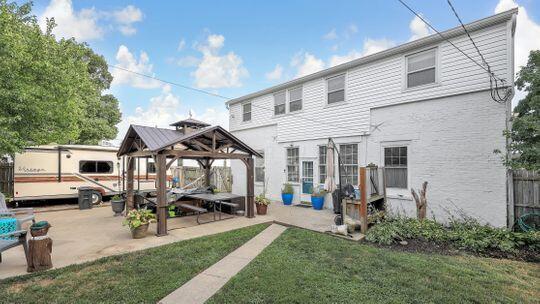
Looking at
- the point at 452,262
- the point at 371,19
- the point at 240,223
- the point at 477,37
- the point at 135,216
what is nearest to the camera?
the point at 452,262

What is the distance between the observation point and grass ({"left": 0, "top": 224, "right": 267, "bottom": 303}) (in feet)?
11.4

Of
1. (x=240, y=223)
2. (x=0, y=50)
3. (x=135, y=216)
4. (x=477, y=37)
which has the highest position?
(x=477, y=37)

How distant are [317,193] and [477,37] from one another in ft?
23.7

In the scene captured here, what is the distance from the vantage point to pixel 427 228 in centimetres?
677

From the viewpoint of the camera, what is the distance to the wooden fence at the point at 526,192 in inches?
253

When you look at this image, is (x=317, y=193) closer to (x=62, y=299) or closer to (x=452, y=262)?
(x=452, y=262)

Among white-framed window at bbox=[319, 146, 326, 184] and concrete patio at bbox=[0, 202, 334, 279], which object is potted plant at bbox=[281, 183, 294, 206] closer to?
concrete patio at bbox=[0, 202, 334, 279]

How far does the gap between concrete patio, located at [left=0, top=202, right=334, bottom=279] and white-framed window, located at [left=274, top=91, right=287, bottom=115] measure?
187 inches

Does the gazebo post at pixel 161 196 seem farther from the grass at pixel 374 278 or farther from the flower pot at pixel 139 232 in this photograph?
the grass at pixel 374 278

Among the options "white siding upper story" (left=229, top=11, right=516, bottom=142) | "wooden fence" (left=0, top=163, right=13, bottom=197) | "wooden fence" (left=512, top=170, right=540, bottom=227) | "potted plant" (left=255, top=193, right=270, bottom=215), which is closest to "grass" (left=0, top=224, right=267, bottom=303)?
"potted plant" (left=255, top=193, right=270, bottom=215)

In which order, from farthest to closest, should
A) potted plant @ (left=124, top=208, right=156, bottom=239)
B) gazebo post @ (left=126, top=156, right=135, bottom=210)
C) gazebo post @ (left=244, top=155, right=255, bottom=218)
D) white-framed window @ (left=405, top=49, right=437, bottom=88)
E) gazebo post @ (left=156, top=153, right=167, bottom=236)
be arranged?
gazebo post @ (left=126, top=156, right=135, bottom=210) < gazebo post @ (left=244, top=155, right=255, bottom=218) < white-framed window @ (left=405, top=49, right=437, bottom=88) < gazebo post @ (left=156, top=153, right=167, bottom=236) < potted plant @ (left=124, top=208, right=156, bottom=239)

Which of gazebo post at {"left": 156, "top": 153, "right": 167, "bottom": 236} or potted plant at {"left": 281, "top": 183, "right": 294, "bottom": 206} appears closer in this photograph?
gazebo post at {"left": 156, "top": 153, "right": 167, "bottom": 236}

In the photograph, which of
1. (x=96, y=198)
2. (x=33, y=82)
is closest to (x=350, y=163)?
(x=33, y=82)

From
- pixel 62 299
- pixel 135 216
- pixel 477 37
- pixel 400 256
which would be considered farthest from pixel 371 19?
pixel 62 299
